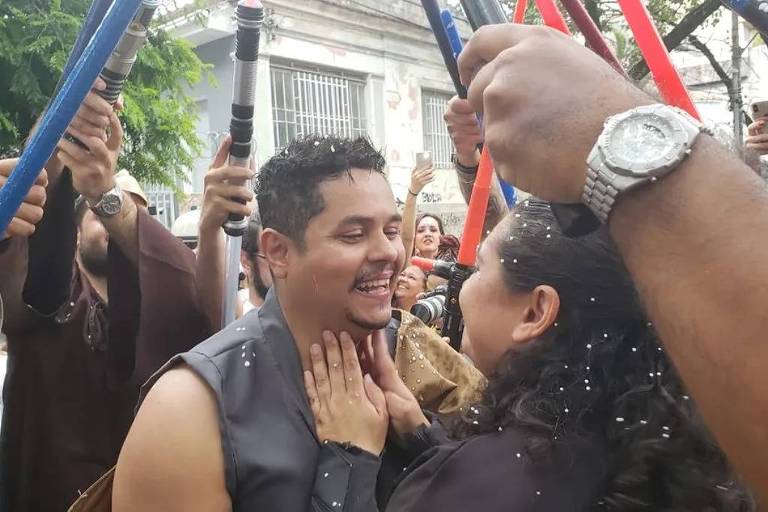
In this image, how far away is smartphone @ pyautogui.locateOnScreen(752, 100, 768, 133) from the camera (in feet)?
9.77

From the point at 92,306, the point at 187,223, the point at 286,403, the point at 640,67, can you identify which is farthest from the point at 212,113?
the point at 286,403

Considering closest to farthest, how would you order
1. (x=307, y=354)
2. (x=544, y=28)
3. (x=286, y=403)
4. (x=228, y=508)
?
1. (x=544, y=28)
2. (x=228, y=508)
3. (x=286, y=403)
4. (x=307, y=354)

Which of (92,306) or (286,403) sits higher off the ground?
(92,306)

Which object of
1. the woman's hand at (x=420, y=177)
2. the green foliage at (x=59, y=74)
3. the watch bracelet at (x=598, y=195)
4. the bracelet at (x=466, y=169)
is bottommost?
the watch bracelet at (x=598, y=195)

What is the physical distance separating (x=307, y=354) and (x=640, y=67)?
7417 millimetres

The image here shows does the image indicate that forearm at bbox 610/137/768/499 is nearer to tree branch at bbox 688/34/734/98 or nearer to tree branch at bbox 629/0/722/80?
tree branch at bbox 629/0/722/80

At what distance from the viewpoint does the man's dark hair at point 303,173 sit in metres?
2.00

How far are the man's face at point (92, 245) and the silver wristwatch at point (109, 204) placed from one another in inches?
21.0

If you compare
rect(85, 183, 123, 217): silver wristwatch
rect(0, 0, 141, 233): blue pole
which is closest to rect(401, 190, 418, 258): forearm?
rect(85, 183, 123, 217): silver wristwatch

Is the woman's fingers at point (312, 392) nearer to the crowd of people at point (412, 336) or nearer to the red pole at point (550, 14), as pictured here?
the crowd of people at point (412, 336)

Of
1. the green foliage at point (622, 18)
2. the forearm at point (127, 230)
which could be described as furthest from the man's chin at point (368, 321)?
the green foliage at point (622, 18)

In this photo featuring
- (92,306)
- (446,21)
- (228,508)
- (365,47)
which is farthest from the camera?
(365,47)

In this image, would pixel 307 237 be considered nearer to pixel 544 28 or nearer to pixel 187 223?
pixel 544 28

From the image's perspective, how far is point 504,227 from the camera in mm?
1555
